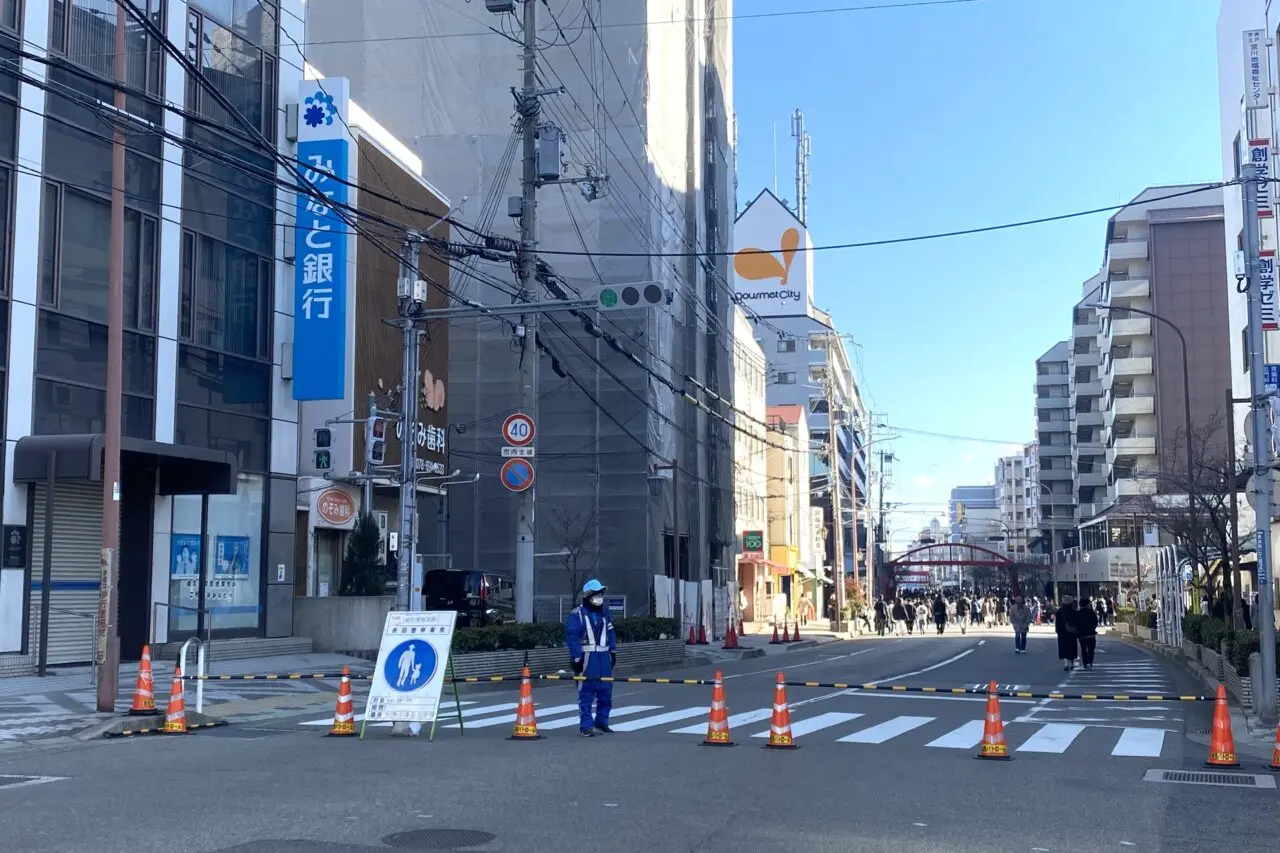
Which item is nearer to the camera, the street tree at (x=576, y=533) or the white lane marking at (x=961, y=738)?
the white lane marking at (x=961, y=738)

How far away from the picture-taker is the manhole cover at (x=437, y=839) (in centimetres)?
830

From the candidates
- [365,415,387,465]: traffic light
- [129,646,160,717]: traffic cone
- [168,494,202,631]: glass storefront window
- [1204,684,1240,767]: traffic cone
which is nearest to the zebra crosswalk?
[1204,684,1240,767]: traffic cone

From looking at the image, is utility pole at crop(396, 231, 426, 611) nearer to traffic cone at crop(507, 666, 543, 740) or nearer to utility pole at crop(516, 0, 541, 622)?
utility pole at crop(516, 0, 541, 622)

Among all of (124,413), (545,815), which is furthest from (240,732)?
(124,413)

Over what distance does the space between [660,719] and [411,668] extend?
153 inches

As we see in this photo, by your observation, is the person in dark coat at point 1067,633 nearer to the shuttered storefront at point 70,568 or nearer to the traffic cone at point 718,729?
the traffic cone at point 718,729

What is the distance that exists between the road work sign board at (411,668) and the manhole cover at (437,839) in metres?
5.50

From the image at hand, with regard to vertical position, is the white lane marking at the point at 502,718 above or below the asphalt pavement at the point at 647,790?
below

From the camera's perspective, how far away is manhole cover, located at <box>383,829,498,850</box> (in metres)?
8.30

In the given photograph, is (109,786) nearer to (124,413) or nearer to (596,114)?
(124,413)

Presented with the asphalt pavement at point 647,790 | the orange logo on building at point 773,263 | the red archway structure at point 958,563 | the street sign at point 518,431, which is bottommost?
the asphalt pavement at point 647,790

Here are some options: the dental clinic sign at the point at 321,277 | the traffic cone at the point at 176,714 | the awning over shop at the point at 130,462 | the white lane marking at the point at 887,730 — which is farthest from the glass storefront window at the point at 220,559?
the white lane marking at the point at 887,730

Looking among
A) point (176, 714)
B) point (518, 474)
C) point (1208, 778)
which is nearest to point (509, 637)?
point (518, 474)

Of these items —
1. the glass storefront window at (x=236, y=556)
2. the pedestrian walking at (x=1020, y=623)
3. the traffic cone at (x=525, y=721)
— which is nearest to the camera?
the traffic cone at (x=525, y=721)
